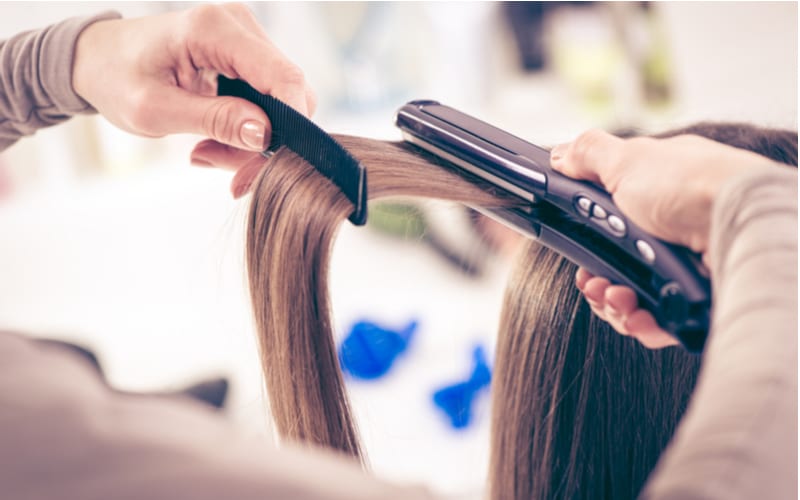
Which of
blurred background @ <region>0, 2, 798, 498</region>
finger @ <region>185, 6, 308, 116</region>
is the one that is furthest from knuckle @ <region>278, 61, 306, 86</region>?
blurred background @ <region>0, 2, 798, 498</region>

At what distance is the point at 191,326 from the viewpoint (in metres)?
1.62

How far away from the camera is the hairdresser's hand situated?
Result: 1.49 ft

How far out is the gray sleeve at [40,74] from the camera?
2.40 feet

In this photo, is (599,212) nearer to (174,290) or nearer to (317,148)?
(317,148)

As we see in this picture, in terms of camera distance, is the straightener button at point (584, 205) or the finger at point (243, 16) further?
the finger at point (243, 16)

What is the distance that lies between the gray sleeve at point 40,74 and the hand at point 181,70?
1 cm

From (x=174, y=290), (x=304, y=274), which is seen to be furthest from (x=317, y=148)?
(x=174, y=290)

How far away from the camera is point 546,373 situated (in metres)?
0.65

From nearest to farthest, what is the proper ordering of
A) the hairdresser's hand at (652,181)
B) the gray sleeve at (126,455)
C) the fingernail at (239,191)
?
the gray sleeve at (126,455) < the hairdresser's hand at (652,181) < the fingernail at (239,191)

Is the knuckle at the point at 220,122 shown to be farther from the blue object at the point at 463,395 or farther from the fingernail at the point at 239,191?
the blue object at the point at 463,395

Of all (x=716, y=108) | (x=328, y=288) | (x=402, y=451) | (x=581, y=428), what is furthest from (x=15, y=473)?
(x=716, y=108)

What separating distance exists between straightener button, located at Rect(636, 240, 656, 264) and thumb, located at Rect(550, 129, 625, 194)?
5 cm

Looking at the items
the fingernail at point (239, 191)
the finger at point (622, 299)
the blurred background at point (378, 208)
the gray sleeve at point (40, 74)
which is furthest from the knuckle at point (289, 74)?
the blurred background at point (378, 208)

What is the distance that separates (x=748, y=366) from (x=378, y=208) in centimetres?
109
